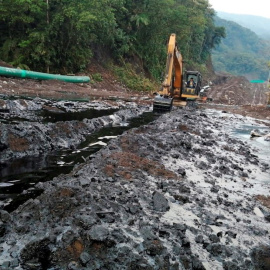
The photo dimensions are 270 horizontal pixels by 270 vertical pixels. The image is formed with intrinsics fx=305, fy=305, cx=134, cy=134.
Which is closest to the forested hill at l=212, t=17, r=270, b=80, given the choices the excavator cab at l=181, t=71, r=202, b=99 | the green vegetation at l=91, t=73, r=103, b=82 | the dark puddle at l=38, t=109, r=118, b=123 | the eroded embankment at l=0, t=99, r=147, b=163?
the green vegetation at l=91, t=73, r=103, b=82

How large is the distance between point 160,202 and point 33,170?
2990mm

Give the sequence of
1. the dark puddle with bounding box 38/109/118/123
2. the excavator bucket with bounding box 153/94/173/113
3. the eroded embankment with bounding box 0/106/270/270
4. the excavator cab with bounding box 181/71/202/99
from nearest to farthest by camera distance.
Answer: the eroded embankment with bounding box 0/106/270/270, the dark puddle with bounding box 38/109/118/123, the excavator bucket with bounding box 153/94/173/113, the excavator cab with bounding box 181/71/202/99

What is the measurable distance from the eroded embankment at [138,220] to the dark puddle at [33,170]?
1.28 feet

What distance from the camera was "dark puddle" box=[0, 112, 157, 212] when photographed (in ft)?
17.4

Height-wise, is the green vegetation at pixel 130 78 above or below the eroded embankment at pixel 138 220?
above

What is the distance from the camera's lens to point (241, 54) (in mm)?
116938

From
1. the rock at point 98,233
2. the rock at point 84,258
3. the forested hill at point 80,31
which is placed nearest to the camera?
the rock at point 84,258

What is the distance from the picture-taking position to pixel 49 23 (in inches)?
982

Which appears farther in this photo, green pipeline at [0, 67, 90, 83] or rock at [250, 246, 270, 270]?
green pipeline at [0, 67, 90, 83]

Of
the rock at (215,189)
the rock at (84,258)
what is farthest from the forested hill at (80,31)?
the rock at (84,258)

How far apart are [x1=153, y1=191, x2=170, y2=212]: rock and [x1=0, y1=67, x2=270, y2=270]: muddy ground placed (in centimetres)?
2

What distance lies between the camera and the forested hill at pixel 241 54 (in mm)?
111375

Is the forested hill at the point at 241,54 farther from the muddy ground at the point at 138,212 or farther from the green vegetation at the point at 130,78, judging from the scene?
the muddy ground at the point at 138,212

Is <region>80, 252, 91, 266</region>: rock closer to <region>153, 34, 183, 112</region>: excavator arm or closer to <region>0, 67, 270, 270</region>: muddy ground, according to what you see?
<region>0, 67, 270, 270</region>: muddy ground
